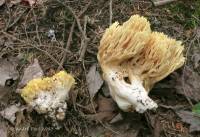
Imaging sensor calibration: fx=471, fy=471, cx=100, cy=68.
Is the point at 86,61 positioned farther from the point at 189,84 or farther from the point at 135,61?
the point at 189,84

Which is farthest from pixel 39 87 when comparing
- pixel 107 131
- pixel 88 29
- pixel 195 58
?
pixel 195 58

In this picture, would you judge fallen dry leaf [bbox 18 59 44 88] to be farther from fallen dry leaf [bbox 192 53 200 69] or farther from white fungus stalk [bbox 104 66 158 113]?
fallen dry leaf [bbox 192 53 200 69]

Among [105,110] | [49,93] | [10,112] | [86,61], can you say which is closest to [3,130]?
[10,112]

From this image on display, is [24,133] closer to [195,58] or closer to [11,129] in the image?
[11,129]

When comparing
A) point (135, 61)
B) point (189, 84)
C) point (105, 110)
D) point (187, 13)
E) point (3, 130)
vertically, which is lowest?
point (3, 130)

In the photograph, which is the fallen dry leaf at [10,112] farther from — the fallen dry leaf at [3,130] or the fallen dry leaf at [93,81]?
the fallen dry leaf at [93,81]

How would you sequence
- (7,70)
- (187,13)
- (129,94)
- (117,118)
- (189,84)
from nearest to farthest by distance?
(129,94) < (117,118) < (189,84) < (7,70) < (187,13)
